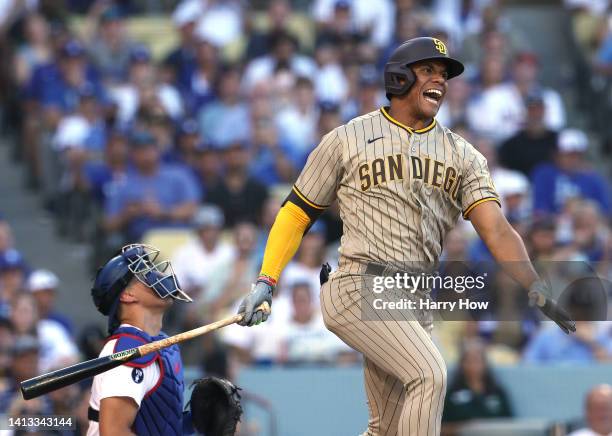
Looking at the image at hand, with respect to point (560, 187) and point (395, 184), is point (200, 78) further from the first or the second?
point (395, 184)

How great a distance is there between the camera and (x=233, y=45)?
1519 cm

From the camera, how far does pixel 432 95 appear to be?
605 centimetres

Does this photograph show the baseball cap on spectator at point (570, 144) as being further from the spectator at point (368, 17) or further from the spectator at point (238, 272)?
the spectator at point (238, 272)

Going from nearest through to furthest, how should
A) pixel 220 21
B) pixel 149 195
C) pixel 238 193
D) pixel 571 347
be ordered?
1. pixel 571 347
2. pixel 149 195
3. pixel 238 193
4. pixel 220 21

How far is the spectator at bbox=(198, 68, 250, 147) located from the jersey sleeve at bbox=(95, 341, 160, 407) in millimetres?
7529

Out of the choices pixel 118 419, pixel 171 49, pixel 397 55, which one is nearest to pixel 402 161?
pixel 397 55

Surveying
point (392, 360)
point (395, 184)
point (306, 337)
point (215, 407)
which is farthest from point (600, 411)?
point (215, 407)

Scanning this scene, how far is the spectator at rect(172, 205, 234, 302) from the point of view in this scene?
1126 cm

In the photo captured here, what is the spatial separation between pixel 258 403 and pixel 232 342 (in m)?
1.03

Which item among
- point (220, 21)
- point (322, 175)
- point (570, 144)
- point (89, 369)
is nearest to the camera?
point (89, 369)

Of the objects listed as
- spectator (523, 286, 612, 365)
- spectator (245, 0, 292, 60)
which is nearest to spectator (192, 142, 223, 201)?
spectator (245, 0, 292, 60)

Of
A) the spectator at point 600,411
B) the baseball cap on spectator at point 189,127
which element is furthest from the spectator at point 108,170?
the spectator at point 600,411

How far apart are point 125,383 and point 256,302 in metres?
0.65

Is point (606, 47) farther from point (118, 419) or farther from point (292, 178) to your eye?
point (118, 419)
